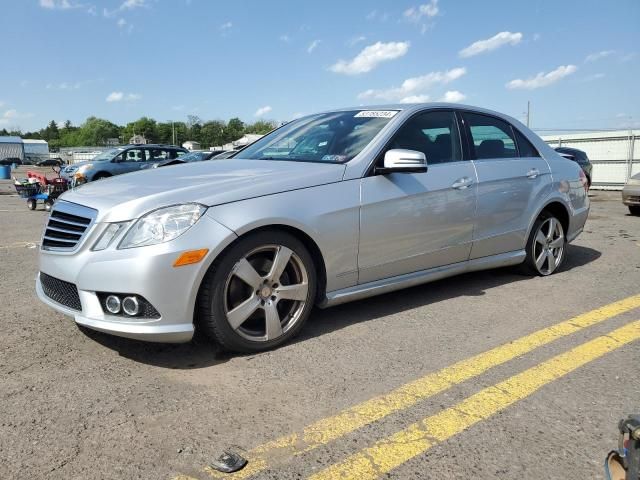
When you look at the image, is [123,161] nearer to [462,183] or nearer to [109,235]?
[462,183]

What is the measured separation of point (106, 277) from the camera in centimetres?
275

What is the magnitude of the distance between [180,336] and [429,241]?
6.41ft

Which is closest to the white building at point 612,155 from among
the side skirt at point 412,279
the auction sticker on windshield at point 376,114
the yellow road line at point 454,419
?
the side skirt at point 412,279

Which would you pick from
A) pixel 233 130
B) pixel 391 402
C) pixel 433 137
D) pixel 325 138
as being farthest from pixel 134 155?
pixel 233 130

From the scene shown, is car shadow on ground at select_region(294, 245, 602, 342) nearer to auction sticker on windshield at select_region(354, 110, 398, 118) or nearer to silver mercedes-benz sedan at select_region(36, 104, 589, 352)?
silver mercedes-benz sedan at select_region(36, 104, 589, 352)

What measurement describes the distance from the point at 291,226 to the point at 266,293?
0.43m

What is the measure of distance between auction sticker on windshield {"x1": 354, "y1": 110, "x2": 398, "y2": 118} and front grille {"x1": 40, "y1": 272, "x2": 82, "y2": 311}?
7.88 ft

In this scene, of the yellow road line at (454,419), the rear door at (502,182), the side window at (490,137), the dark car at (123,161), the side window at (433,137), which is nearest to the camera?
the yellow road line at (454,419)

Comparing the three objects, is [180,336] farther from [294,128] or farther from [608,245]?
[608,245]

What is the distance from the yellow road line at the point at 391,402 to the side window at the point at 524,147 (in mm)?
1784

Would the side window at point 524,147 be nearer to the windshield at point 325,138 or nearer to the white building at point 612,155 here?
the windshield at point 325,138

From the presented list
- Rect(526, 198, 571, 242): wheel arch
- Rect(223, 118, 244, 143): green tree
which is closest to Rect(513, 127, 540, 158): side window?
Rect(526, 198, 571, 242): wheel arch

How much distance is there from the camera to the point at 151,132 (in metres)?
135

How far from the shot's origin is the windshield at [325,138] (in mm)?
3717
